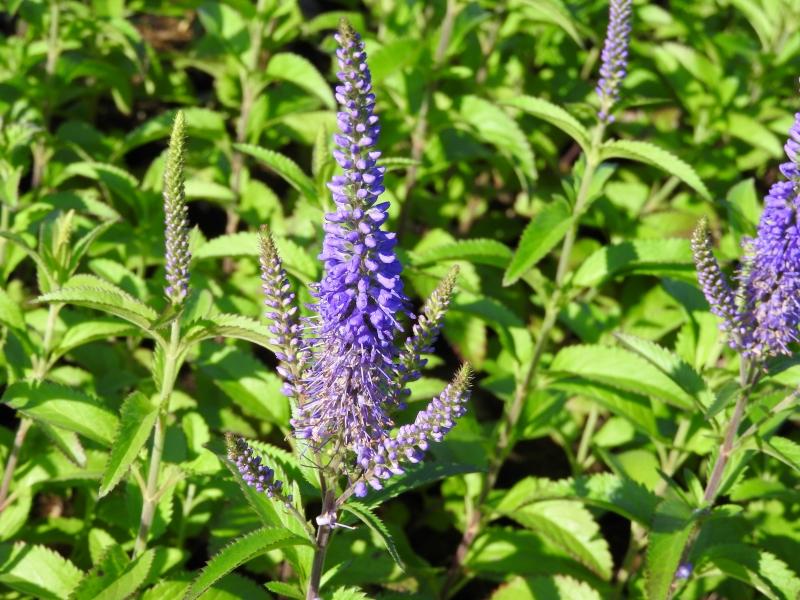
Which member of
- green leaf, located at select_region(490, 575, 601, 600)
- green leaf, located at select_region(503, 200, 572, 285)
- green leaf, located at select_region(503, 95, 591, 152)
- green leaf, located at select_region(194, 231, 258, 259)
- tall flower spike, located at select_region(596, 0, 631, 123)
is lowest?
green leaf, located at select_region(490, 575, 601, 600)

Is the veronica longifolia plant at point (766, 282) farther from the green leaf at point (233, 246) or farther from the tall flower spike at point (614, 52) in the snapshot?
the green leaf at point (233, 246)

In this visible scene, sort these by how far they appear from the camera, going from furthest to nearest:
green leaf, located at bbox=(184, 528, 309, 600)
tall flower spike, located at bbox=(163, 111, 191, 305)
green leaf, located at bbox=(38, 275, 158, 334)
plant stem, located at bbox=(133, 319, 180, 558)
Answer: plant stem, located at bbox=(133, 319, 180, 558)
green leaf, located at bbox=(38, 275, 158, 334)
tall flower spike, located at bbox=(163, 111, 191, 305)
green leaf, located at bbox=(184, 528, 309, 600)

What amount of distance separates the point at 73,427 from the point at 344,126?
210 cm

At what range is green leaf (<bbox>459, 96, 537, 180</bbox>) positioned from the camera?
5516 millimetres

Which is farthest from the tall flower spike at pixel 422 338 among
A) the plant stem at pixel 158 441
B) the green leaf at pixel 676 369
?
the green leaf at pixel 676 369

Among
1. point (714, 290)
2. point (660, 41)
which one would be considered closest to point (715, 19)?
point (660, 41)

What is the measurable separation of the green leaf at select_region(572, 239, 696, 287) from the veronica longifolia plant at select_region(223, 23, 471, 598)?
179 cm

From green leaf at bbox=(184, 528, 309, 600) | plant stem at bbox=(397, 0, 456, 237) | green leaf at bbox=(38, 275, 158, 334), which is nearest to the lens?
green leaf at bbox=(184, 528, 309, 600)

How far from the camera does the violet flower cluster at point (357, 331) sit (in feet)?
7.98

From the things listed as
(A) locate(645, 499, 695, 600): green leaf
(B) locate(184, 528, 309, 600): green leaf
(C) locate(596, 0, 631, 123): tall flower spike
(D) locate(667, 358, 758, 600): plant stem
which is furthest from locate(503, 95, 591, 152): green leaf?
(B) locate(184, 528, 309, 600): green leaf

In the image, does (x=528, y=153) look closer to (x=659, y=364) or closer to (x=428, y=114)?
(x=428, y=114)

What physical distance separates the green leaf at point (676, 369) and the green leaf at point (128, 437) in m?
2.06

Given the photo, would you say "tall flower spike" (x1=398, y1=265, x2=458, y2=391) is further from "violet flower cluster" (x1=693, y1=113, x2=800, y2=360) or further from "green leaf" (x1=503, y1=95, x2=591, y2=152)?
"green leaf" (x1=503, y1=95, x2=591, y2=152)

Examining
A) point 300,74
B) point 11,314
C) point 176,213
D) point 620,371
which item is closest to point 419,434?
point 176,213
